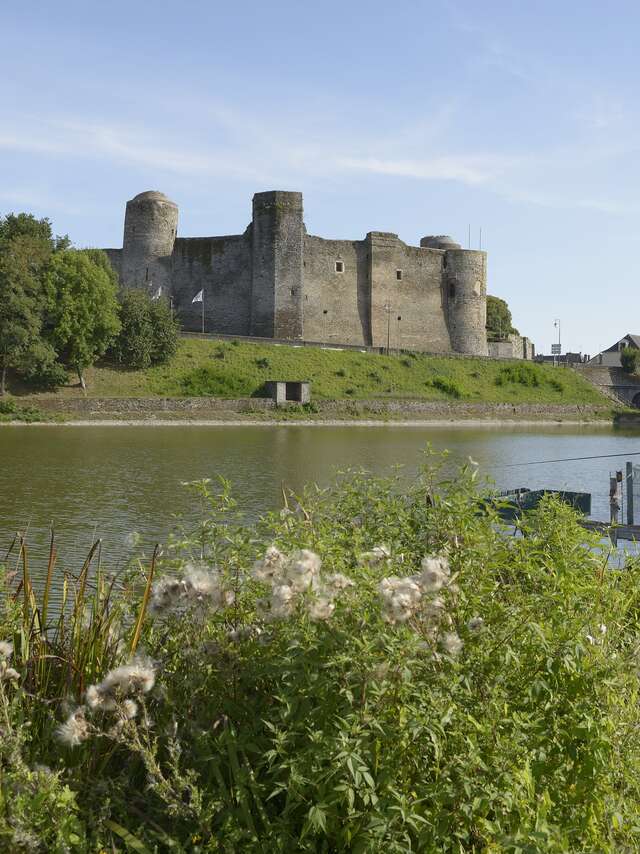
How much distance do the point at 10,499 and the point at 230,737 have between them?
12.3 m

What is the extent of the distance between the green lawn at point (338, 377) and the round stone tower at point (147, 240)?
Result: 811cm

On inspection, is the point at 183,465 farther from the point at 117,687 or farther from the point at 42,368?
the point at 42,368

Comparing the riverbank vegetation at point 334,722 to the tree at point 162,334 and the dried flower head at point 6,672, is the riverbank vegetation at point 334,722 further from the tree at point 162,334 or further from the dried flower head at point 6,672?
the tree at point 162,334

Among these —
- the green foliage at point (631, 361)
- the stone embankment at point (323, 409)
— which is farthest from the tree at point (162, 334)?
the green foliage at point (631, 361)

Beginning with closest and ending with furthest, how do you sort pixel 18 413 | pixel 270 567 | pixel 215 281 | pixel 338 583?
pixel 338 583 → pixel 270 567 → pixel 18 413 → pixel 215 281

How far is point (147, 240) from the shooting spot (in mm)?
52031

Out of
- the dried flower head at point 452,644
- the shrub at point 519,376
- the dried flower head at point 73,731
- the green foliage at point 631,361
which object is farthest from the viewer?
the green foliage at point 631,361

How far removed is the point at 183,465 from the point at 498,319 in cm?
6493

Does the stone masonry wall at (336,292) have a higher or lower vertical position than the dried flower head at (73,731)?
higher

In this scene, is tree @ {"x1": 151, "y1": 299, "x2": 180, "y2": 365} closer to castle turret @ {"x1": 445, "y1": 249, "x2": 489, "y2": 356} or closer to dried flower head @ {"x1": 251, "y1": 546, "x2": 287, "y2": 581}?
castle turret @ {"x1": 445, "y1": 249, "x2": 489, "y2": 356}

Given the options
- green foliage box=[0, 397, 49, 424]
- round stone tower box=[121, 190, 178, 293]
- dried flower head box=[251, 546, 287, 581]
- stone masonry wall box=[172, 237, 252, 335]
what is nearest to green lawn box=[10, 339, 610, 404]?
green foliage box=[0, 397, 49, 424]

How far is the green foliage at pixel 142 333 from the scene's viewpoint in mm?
42125

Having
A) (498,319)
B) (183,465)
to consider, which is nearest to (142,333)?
(183,465)

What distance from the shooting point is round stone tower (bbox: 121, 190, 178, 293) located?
51.7m
